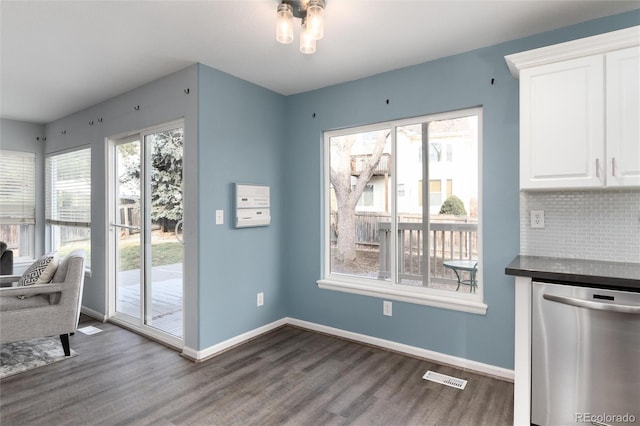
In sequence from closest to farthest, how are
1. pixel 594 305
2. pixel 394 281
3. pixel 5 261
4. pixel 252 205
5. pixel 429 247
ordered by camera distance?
pixel 594 305 < pixel 429 247 < pixel 394 281 < pixel 252 205 < pixel 5 261

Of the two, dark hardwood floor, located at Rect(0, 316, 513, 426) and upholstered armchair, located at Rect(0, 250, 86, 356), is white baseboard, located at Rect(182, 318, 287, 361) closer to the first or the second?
dark hardwood floor, located at Rect(0, 316, 513, 426)

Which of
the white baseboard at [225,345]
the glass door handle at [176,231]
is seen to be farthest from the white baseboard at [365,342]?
the glass door handle at [176,231]

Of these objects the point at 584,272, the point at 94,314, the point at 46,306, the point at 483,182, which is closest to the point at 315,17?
the point at 483,182

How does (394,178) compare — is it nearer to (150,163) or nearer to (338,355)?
(338,355)

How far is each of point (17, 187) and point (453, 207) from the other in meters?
5.62

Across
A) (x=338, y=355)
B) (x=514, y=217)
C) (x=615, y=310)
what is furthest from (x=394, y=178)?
(x=615, y=310)

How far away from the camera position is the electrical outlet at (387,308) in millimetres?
3102

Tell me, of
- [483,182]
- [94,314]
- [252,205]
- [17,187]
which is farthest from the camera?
[17,187]

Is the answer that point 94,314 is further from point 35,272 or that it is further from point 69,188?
point 69,188

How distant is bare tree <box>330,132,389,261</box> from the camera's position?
3.47 m

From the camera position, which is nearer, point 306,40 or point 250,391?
point 306,40

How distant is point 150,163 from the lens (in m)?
3.47

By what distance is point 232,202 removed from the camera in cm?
319

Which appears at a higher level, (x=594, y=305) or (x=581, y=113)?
(x=581, y=113)
